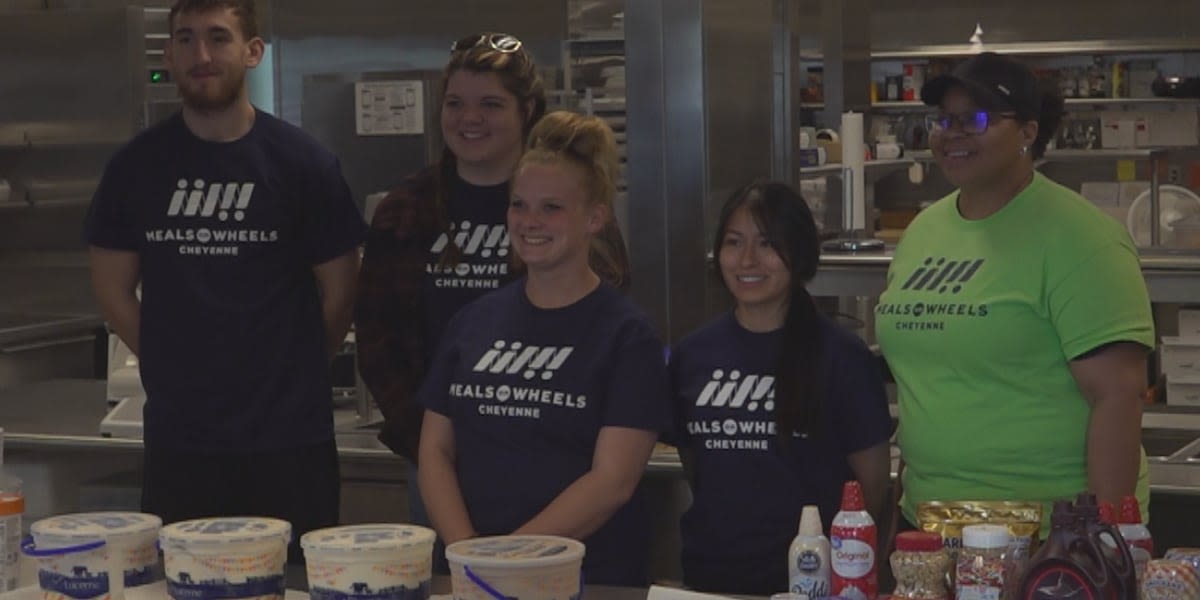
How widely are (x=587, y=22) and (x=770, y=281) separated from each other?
15.3 feet

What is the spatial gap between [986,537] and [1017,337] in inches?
23.7

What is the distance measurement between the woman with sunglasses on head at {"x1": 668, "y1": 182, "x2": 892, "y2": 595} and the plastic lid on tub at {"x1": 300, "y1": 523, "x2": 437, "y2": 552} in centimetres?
72

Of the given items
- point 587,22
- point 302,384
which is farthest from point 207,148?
point 587,22

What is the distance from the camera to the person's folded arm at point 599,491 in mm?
2818

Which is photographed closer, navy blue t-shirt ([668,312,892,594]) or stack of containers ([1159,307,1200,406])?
navy blue t-shirt ([668,312,892,594])

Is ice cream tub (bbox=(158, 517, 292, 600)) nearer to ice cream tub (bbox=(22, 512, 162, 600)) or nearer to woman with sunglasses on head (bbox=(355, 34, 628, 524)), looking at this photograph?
ice cream tub (bbox=(22, 512, 162, 600))

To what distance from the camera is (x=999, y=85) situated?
2836mm

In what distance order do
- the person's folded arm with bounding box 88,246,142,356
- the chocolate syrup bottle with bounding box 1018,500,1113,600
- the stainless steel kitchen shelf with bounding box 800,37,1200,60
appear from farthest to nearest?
1. the stainless steel kitchen shelf with bounding box 800,37,1200,60
2. the person's folded arm with bounding box 88,246,142,356
3. the chocolate syrup bottle with bounding box 1018,500,1113,600

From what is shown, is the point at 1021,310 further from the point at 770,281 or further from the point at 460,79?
the point at 460,79

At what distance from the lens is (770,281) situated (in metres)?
2.96

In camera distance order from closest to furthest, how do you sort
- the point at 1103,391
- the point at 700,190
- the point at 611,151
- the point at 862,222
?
the point at 1103,391 → the point at 611,151 → the point at 700,190 → the point at 862,222

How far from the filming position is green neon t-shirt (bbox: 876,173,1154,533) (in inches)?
107

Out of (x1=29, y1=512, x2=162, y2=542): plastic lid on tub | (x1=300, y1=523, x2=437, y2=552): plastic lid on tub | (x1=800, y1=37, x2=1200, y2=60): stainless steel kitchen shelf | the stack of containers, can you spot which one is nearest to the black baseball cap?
(x1=300, y1=523, x2=437, y2=552): plastic lid on tub

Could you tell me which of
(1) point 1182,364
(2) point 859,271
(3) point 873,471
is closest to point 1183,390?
(1) point 1182,364
